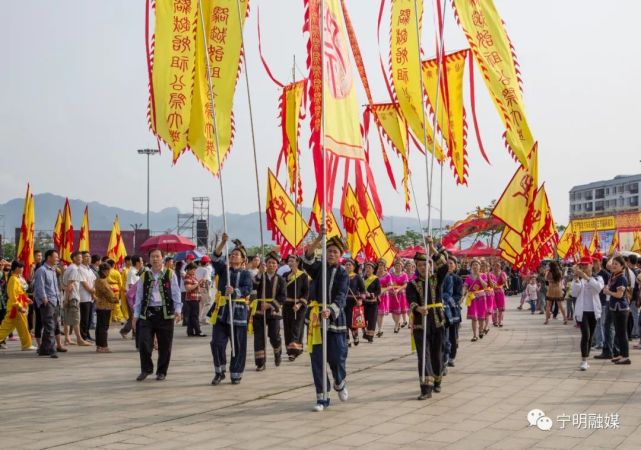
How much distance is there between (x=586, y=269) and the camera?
12398 mm

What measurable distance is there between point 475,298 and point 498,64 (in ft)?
21.8

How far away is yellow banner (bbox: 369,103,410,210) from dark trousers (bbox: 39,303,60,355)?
7.37 m

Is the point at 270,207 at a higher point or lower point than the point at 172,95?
lower

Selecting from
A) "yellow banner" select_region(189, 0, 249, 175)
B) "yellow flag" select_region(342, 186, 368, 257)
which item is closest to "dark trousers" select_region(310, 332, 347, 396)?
"yellow banner" select_region(189, 0, 249, 175)

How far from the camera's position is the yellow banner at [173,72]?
36.1 feet

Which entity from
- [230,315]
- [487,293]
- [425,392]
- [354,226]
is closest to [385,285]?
[354,226]

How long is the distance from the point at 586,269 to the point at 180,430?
7790 millimetres

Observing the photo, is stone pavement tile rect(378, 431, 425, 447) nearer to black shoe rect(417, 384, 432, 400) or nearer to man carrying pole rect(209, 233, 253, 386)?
black shoe rect(417, 384, 432, 400)

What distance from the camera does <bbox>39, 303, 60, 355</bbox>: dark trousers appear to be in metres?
13.6

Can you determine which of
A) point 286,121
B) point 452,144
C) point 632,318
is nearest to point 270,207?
point 286,121

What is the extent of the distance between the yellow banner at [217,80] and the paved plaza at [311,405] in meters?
3.44

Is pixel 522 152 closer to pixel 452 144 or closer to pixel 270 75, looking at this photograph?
pixel 452 144

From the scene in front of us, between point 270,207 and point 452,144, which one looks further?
point 270,207

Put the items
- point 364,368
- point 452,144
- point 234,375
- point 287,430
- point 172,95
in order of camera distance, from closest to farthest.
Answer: point 287,430
point 234,375
point 172,95
point 364,368
point 452,144
